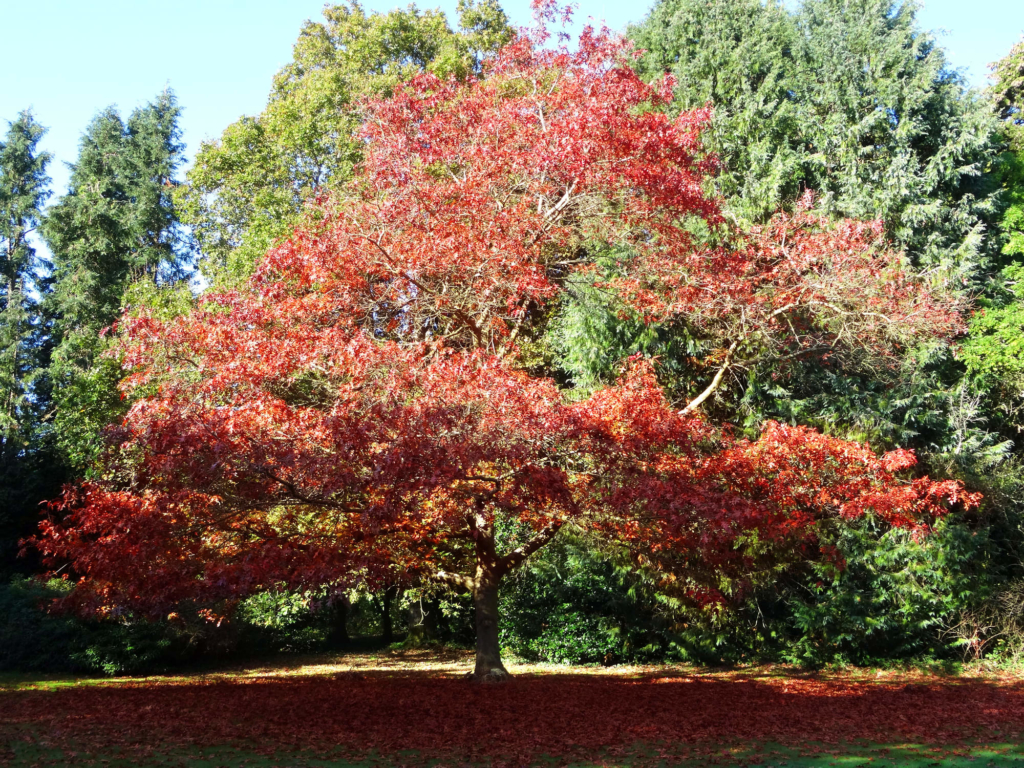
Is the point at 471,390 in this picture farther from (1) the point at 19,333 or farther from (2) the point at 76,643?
(1) the point at 19,333

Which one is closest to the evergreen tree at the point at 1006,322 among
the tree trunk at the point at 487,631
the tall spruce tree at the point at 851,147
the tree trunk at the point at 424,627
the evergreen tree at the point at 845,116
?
the tall spruce tree at the point at 851,147

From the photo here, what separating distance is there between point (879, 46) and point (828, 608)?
11.1 metres

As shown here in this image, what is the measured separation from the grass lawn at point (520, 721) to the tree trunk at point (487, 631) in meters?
0.34

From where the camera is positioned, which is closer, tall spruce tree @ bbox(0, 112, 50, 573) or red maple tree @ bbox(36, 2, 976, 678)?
red maple tree @ bbox(36, 2, 976, 678)

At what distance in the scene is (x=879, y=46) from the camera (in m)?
15.5

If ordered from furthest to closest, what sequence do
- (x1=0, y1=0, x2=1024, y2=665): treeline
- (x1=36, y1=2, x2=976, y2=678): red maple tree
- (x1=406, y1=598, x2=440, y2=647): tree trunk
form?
(x1=406, y1=598, x2=440, y2=647): tree trunk < (x1=0, y1=0, x2=1024, y2=665): treeline < (x1=36, y1=2, x2=976, y2=678): red maple tree

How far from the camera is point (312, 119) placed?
59.5 ft

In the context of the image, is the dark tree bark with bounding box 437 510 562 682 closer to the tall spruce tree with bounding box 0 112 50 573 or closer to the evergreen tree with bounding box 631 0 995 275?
the evergreen tree with bounding box 631 0 995 275

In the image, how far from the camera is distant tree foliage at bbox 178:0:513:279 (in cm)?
1802

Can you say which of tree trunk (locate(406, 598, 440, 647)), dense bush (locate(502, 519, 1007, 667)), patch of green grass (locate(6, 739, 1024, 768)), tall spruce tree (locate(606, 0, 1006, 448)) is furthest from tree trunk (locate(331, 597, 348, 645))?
patch of green grass (locate(6, 739, 1024, 768))

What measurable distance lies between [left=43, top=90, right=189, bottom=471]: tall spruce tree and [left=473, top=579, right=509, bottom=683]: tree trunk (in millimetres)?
10996

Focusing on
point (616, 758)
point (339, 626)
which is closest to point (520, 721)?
point (616, 758)

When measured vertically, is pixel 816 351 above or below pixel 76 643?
above

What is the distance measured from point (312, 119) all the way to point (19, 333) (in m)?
12.8
